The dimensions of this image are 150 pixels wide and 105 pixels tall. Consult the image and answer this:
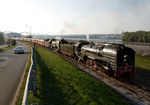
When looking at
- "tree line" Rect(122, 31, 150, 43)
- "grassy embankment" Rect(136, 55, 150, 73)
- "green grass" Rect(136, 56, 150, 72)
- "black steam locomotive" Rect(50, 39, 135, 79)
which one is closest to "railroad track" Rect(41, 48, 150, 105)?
"black steam locomotive" Rect(50, 39, 135, 79)

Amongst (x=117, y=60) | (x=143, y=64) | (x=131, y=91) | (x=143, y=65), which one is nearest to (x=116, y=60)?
(x=117, y=60)

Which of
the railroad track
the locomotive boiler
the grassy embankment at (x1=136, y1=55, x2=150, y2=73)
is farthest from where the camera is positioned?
the grassy embankment at (x1=136, y1=55, x2=150, y2=73)

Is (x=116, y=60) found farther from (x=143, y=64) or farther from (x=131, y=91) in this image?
(x=143, y=64)

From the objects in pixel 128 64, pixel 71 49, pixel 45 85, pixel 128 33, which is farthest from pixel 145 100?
pixel 128 33

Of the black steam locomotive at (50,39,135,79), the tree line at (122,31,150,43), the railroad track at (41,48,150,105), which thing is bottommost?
the railroad track at (41,48,150,105)

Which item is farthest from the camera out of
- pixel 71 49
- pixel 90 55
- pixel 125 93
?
pixel 71 49

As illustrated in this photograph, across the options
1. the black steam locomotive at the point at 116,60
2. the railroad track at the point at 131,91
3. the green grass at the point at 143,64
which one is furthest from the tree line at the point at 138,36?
the railroad track at the point at 131,91

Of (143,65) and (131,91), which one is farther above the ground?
(143,65)

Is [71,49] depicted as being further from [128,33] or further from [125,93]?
[128,33]

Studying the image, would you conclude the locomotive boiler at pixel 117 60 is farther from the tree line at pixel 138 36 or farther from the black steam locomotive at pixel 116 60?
the tree line at pixel 138 36

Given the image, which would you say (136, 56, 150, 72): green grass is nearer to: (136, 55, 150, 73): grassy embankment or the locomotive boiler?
(136, 55, 150, 73): grassy embankment

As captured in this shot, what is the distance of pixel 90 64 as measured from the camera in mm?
16359

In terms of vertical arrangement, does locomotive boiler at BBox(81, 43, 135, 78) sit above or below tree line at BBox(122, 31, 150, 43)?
below

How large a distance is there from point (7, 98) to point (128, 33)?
85547 mm
